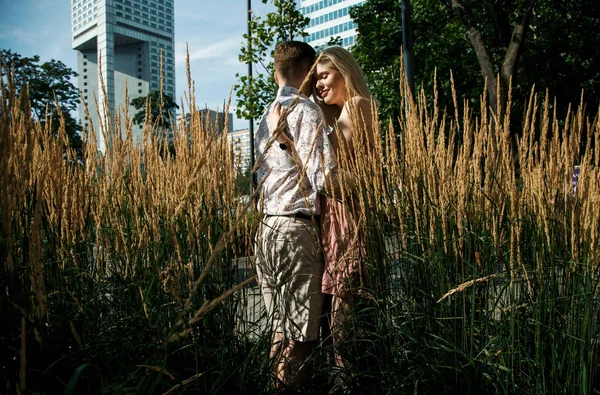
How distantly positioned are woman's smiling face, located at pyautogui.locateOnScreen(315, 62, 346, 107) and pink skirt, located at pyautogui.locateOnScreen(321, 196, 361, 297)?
52cm

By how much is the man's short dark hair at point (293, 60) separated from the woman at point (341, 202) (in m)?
0.10

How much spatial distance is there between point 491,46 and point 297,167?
13359 mm

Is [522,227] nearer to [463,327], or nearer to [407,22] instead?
[463,327]

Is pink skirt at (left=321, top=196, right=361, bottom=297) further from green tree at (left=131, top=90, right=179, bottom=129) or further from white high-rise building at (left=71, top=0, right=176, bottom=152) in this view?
white high-rise building at (left=71, top=0, right=176, bottom=152)

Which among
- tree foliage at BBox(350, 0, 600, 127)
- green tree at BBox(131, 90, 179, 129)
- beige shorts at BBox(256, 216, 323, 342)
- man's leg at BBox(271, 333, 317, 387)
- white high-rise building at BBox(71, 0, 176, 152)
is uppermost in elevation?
white high-rise building at BBox(71, 0, 176, 152)

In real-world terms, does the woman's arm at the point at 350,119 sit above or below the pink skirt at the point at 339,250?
above

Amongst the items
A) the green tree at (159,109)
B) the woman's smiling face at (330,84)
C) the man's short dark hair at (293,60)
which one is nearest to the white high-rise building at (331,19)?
the green tree at (159,109)

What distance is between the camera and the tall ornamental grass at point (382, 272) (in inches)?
58.6

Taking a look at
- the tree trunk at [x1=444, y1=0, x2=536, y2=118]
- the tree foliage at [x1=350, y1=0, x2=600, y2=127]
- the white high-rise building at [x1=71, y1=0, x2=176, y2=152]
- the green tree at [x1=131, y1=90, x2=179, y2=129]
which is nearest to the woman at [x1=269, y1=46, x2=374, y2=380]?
the green tree at [x1=131, y1=90, x2=179, y2=129]

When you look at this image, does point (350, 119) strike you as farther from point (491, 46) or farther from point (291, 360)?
point (491, 46)

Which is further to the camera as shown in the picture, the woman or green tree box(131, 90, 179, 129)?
green tree box(131, 90, 179, 129)

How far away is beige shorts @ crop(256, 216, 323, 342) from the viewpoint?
1.87 metres

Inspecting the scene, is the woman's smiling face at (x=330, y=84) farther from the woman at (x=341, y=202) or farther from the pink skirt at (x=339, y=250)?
the pink skirt at (x=339, y=250)

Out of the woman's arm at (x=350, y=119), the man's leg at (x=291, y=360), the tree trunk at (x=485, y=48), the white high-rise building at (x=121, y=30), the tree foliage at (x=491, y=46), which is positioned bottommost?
the man's leg at (x=291, y=360)
